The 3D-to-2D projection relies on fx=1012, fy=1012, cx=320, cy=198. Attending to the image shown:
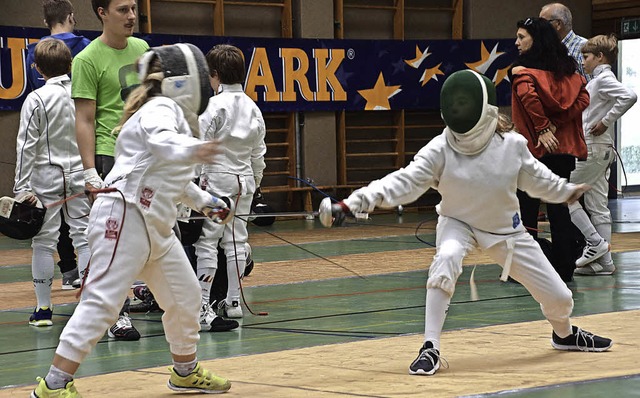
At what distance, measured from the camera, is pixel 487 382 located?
3.30 metres

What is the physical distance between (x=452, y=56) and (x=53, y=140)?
8.84 m

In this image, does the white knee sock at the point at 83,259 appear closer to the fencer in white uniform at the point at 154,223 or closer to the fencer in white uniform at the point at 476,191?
the fencer in white uniform at the point at 154,223

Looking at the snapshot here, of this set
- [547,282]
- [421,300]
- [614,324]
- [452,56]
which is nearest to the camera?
[547,282]

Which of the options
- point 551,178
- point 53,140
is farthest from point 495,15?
point 551,178

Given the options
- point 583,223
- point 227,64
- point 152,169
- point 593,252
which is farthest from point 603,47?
point 152,169

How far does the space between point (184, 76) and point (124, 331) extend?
63.2 inches

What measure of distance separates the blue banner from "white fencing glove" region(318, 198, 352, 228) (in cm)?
819

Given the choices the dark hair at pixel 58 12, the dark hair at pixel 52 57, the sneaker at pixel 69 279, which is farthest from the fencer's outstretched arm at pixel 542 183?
the sneaker at pixel 69 279

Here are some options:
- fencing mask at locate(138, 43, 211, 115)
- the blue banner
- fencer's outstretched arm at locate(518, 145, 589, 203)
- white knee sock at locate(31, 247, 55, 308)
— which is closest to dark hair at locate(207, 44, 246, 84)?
white knee sock at locate(31, 247, 55, 308)

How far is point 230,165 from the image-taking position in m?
5.21

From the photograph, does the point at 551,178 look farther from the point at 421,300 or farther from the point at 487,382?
the point at 421,300

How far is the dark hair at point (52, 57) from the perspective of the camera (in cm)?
536

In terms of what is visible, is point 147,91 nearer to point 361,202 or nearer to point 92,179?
point 361,202

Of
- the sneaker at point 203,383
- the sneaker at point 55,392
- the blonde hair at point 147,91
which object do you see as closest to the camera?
the sneaker at point 55,392
